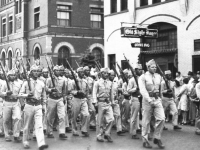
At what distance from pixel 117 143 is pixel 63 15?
24.7m

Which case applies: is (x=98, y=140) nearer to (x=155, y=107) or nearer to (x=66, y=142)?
(x=66, y=142)

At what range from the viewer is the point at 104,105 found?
448 inches

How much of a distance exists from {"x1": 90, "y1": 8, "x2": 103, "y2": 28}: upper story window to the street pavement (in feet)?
79.9

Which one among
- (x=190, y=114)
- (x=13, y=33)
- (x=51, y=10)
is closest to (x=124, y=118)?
(x=190, y=114)

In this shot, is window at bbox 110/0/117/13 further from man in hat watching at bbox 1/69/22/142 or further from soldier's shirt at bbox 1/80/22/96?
man in hat watching at bbox 1/69/22/142

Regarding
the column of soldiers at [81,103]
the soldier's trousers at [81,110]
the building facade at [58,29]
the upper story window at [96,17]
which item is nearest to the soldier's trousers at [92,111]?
the column of soldiers at [81,103]

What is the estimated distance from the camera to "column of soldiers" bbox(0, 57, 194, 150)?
10203mm

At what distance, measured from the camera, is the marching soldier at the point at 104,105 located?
11172 millimetres

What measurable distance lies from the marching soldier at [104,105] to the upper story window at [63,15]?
2282cm

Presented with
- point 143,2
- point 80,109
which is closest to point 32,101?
point 80,109

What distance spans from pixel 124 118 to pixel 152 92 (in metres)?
3.49

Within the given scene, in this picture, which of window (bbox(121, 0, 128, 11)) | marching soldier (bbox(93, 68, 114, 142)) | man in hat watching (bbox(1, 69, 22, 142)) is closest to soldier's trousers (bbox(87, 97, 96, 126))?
marching soldier (bbox(93, 68, 114, 142))

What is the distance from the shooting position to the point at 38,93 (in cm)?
1062

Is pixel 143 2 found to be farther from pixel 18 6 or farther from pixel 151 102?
pixel 18 6
